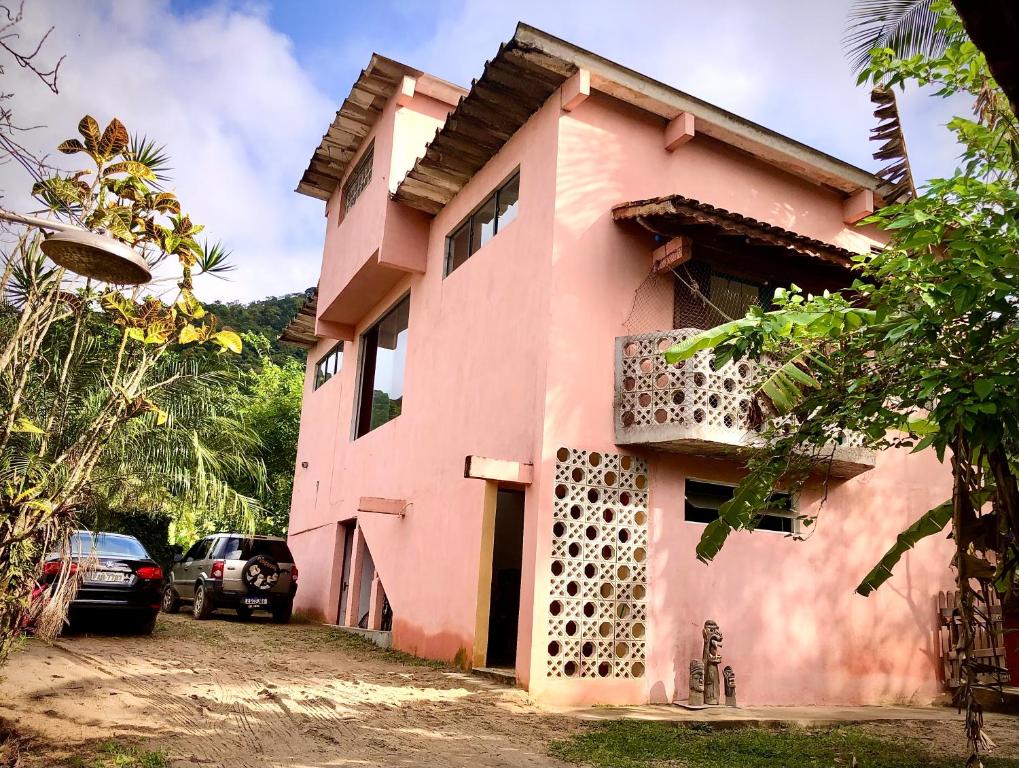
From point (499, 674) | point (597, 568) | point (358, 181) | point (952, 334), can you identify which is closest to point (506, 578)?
point (499, 674)

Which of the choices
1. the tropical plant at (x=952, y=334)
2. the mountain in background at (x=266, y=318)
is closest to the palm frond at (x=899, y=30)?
the tropical plant at (x=952, y=334)

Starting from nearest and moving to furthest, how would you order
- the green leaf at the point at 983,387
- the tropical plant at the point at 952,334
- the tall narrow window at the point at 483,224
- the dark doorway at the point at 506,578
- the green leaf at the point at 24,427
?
the green leaf at the point at 983,387 < the tropical plant at the point at 952,334 < the green leaf at the point at 24,427 < the tall narrow window at the point at 483,224 < the dark doorway at the point at 506,578

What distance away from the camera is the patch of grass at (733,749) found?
6.88 metres

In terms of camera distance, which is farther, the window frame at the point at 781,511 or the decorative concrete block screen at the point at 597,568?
the window frame at the point at 781,511

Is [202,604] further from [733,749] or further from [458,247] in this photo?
[733,749]

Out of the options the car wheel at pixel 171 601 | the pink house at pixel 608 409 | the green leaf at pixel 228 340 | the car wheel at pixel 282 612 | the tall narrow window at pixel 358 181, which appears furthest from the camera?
the car wheel at pixel 171 601

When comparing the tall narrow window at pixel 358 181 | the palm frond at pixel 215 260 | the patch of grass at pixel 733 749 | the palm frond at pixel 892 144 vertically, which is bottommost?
the patch of grass at pixel 733 749

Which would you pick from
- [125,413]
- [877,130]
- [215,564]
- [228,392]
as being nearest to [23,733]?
[125,413]

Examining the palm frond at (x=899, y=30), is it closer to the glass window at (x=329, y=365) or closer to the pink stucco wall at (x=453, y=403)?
the pink stucco wall at (x=453, y=403)

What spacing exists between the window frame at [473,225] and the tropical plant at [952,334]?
19.4ft

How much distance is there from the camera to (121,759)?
5480 mm

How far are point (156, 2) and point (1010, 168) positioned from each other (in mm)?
6077

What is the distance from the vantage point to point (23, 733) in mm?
5996

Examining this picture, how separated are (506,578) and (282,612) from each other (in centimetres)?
504
